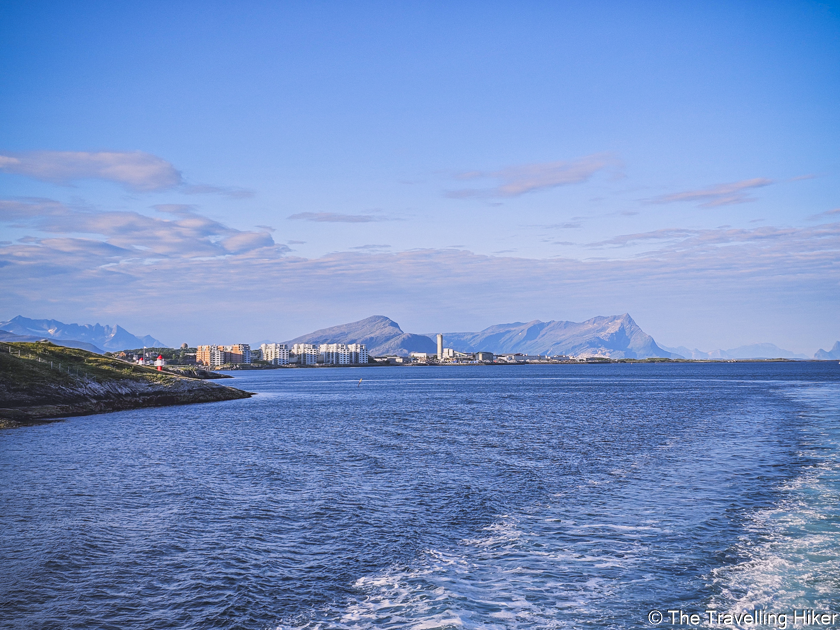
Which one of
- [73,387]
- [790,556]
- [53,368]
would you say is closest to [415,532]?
[790,556]

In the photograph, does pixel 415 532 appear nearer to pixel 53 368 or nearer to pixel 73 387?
pixel 73 387

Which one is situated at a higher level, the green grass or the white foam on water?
the green grass

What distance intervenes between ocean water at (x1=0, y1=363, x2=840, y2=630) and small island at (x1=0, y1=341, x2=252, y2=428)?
19409mm

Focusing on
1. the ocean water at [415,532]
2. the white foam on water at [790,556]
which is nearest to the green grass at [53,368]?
the ocean water at [415,532]

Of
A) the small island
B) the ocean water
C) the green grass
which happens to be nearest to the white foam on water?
the ocean water

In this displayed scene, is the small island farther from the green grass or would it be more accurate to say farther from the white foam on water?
the white foam on water

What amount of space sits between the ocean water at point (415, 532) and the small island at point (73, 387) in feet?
63.7

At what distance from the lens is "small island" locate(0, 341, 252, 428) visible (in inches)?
2394

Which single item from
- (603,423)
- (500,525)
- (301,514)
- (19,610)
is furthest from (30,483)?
(603,423)

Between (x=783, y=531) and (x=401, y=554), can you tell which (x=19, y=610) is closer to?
(x=401, y=554)

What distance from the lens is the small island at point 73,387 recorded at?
60812mm

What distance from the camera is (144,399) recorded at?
8362cm

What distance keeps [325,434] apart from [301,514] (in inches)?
1119

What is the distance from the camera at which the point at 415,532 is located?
2133 centimetres
